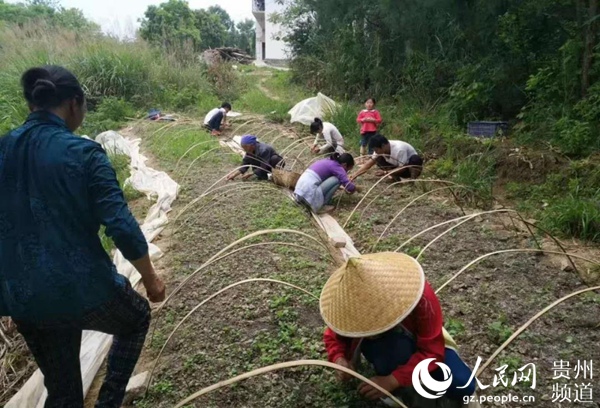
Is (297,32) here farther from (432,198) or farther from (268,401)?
(268,401)

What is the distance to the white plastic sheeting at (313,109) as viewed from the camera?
33.3 ft

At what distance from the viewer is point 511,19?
6.85 m

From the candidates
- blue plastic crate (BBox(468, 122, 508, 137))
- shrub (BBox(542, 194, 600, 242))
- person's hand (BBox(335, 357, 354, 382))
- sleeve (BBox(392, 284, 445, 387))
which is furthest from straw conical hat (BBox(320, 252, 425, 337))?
blue plastic crate (BBox(468, 122, 508, 137))

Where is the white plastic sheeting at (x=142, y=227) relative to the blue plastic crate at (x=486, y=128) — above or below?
below

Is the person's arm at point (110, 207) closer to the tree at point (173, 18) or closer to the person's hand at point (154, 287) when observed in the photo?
the person's hand at point (154, 287)

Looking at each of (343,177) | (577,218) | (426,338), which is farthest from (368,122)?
(426,338)

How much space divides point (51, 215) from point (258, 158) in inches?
181

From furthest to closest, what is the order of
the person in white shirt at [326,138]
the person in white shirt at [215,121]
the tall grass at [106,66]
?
the tall grass at [106,66] → the person in white shirt at [215,121] → the person in white shirt at [326,138]

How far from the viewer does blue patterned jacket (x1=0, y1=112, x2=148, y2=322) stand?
1.57m

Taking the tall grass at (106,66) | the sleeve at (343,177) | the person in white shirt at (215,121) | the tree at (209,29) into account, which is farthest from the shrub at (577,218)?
the tree at (209,29)

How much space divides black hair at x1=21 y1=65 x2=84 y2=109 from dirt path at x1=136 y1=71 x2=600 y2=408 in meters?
1.54

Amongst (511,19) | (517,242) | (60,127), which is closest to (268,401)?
(60,127)

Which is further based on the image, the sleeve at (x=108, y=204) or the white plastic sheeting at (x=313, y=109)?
the white plastic sheeting at (x=313, y=109)
